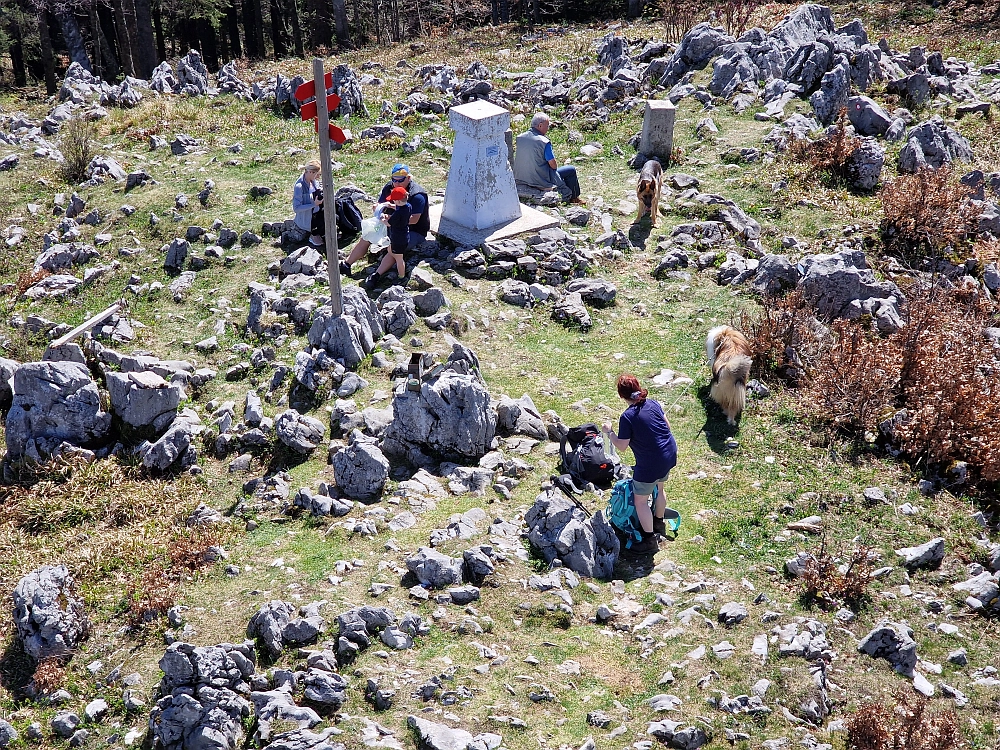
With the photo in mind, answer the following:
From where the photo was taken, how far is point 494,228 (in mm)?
13367

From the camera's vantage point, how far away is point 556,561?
745 cm

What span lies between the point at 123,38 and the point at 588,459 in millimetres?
28301

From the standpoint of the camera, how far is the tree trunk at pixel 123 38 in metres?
28.3

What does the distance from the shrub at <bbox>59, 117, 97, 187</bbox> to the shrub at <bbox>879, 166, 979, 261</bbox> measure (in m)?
14.7

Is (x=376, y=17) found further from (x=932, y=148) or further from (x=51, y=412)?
(x=51, y=412)

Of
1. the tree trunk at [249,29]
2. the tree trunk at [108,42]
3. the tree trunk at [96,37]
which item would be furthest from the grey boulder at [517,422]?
the tree trunk at [249,29]

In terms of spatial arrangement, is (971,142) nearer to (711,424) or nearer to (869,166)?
(869,166)

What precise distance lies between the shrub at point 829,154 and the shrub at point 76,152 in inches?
539

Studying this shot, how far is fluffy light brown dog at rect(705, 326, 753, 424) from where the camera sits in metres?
9.38

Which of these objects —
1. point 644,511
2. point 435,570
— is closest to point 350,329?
point 435,570

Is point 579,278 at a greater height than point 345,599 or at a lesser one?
greater

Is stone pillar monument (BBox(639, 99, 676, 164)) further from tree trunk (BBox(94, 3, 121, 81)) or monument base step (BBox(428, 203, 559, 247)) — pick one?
tree trunk (BBox(94, 3, 121, 81))

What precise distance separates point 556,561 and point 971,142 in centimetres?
1398

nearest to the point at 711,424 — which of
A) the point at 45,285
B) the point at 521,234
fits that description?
the point at 521,234
